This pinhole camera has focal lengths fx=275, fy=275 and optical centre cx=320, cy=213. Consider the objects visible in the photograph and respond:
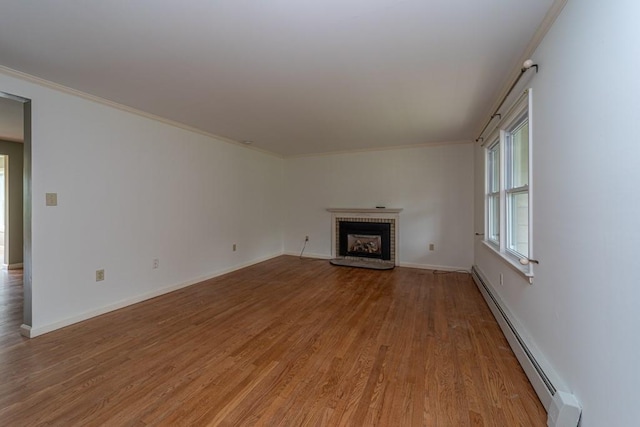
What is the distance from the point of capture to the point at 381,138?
456 cm

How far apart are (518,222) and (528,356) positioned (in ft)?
4.08

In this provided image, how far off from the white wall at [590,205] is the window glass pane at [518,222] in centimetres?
59

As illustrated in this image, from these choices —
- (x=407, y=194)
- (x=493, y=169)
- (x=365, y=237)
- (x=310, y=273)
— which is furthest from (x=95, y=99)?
(x=493, y=169)

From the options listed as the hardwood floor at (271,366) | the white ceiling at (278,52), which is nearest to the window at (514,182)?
the white ceiling at (278,52)

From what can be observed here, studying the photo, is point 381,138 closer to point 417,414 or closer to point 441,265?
point 441,265

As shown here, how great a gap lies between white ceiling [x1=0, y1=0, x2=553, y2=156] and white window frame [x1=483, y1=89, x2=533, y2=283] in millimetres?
355

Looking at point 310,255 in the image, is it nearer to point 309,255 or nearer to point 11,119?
point 309,255

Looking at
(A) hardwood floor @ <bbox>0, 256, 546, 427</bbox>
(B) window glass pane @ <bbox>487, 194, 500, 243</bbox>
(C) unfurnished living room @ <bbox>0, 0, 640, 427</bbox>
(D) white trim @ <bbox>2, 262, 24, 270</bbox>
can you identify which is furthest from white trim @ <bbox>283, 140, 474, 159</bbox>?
(D) white trim @ <bbox>2, 262, 24, 270</bbox>

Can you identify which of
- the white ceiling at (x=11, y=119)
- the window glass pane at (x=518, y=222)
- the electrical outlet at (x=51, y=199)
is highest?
the white ceiling at (x=11, y=119)

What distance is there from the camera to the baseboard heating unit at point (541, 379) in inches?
52.5

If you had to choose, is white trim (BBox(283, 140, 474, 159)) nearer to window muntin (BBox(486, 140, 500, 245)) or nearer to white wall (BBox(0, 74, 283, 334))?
window muntin (BBox(486, 140, 500, 245))

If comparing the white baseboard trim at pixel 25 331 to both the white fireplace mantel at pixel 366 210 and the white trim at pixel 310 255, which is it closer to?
the white trim at pixel 310 255

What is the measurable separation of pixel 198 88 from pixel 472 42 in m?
2.34

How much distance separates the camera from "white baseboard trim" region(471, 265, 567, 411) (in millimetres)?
1563
